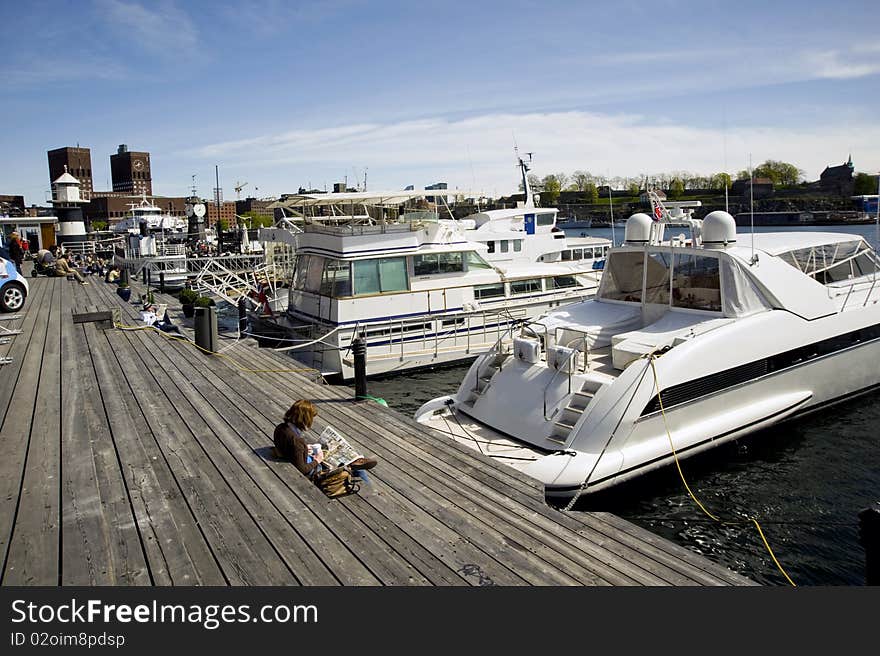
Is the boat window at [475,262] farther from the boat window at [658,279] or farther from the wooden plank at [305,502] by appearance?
the wooden plank at [305,502]

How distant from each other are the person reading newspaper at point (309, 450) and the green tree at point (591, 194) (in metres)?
140

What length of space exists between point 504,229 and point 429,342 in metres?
8.06

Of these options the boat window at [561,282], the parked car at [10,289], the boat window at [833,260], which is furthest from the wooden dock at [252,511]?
the boat window at [561,282]

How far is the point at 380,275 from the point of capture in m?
18.6

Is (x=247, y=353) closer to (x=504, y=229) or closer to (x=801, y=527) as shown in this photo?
(x=801, y=527)

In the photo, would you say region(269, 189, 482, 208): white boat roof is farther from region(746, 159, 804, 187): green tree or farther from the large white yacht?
region(746, 159, 804, 187): green tree

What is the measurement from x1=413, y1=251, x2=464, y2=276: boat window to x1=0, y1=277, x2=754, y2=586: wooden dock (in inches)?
419

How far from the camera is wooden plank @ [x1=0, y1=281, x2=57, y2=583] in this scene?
4824mm

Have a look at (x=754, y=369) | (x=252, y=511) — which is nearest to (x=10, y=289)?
(x=252, y=511)

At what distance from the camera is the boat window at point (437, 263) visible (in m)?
19.2

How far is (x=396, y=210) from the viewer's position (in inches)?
825

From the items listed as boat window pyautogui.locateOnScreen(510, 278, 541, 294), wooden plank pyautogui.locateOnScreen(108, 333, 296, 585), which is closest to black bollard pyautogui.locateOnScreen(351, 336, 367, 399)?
wooden plank pyautogui.locateOnScreen(108, 333, 296, 585)

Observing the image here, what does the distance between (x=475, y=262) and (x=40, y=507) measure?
642 inches
